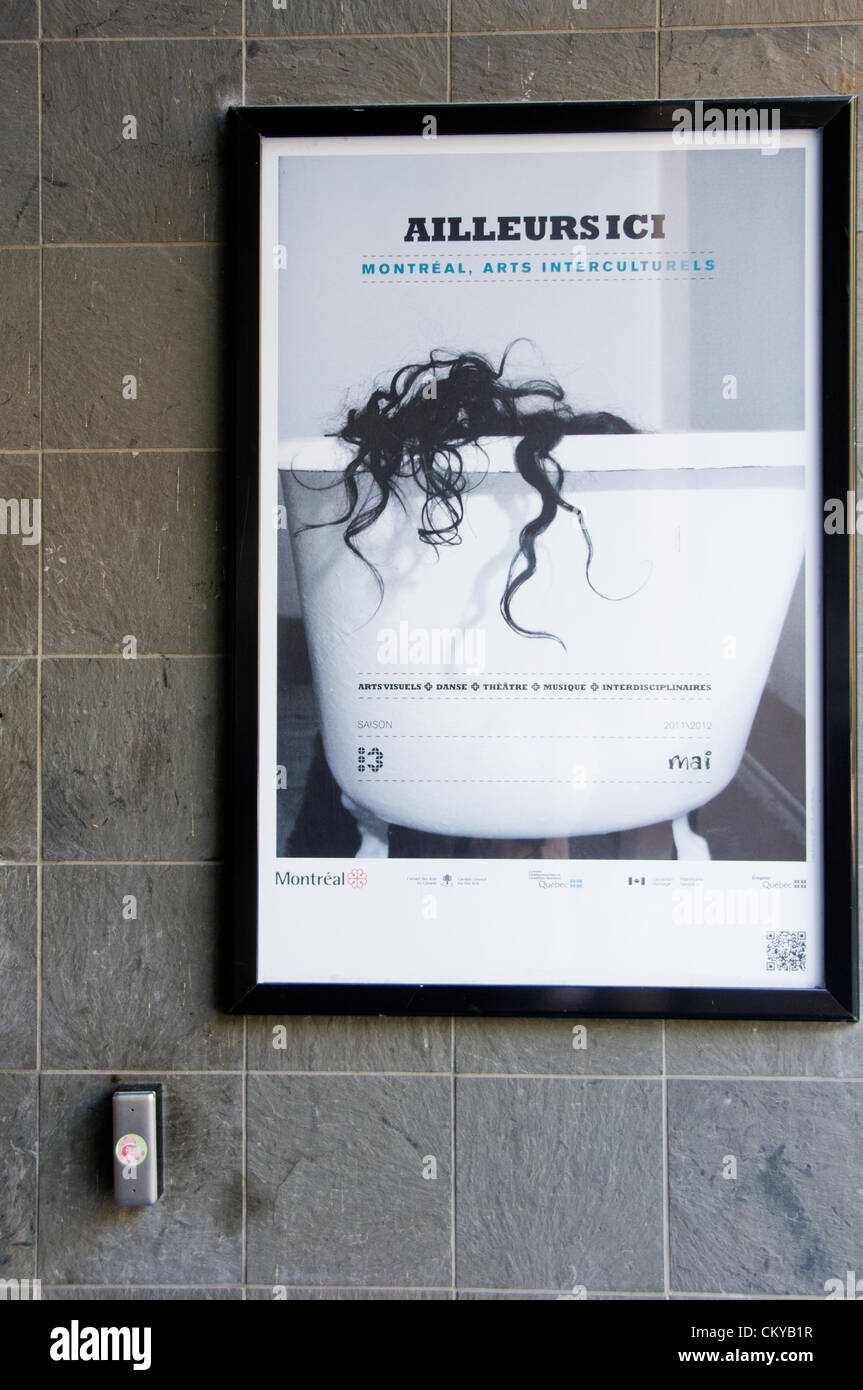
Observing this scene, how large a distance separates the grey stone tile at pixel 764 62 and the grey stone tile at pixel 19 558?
3.34ft

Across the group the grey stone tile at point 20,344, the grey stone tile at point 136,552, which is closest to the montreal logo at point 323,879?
the grey stone tile at point 136,552

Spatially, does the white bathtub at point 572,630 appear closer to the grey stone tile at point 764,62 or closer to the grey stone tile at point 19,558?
the grey stone tile at point 19,558

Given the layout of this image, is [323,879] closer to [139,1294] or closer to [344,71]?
[139,1294]

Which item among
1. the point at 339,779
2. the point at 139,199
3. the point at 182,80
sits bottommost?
the point at 339,779

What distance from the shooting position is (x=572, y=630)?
1265 mm

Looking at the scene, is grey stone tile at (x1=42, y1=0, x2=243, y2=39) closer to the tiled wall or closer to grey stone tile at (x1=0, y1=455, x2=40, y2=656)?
the tiled wall

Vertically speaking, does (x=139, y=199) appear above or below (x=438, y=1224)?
above

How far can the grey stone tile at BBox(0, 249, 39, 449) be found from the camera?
1308mm

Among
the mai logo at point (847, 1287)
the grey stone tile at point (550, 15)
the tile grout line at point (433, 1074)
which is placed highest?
the grey stone tile at point (550, 15)

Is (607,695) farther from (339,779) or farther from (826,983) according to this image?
(826,983)

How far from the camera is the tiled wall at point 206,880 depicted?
1262 millimetres
